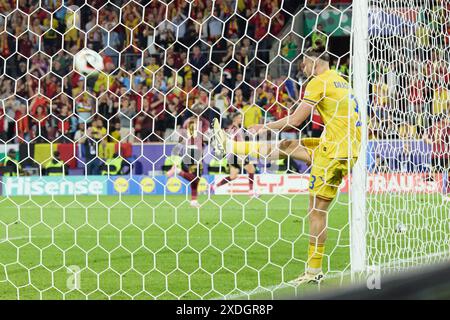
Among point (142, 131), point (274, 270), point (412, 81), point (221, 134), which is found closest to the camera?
point (274, 270)

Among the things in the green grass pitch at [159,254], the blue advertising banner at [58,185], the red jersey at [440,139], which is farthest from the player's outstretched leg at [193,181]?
the red jersey at [440,139]

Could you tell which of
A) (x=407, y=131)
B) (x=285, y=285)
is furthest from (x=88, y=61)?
(x=285, y=285)

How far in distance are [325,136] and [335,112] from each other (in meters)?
0.18

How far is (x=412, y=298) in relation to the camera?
0.82 metres

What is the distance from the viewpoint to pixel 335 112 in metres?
5.05

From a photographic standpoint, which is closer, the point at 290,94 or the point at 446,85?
the point at 446,85

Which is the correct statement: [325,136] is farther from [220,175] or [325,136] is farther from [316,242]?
[220,175]

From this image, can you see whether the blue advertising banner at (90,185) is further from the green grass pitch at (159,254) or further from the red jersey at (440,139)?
the red jersey at (440,139)

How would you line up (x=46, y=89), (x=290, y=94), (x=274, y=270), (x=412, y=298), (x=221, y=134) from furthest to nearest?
(x=46, y=89) → (x=290, y=94) → (x=221, y=134) → (x=274, y=270) → (x=412, y=298)

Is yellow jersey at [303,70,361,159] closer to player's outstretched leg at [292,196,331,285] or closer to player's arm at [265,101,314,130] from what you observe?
player's arm at [265,101,314,130]

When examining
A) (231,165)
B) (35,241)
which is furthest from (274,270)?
(231,165)

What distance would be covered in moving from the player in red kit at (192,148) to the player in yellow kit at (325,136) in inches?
195
